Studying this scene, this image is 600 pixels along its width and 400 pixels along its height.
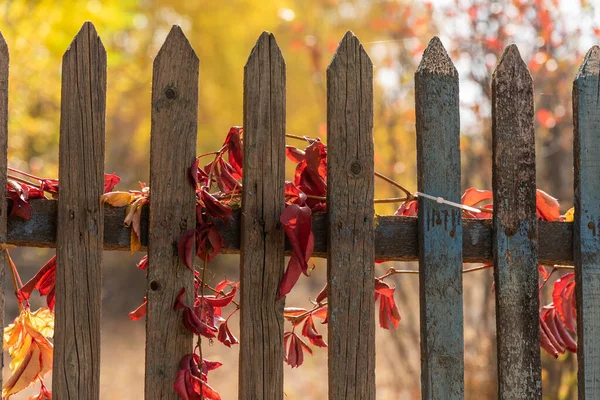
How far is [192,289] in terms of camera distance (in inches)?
61.1

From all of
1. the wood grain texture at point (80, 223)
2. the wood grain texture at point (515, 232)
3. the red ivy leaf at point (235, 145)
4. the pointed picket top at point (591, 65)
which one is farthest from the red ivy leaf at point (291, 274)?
the pointed picket top at point (591, 65)

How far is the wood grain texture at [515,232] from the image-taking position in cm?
166

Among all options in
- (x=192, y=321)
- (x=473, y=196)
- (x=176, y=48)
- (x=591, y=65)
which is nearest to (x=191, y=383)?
(x=192, y=321)

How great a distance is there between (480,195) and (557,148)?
337cm

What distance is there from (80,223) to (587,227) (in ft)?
4.01

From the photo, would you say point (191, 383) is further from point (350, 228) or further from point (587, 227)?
point (587, 227)

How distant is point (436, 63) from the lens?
167 cm

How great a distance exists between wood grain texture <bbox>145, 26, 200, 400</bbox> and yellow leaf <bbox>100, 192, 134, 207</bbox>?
2.4 inches

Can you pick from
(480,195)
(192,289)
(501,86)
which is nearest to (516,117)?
(501,86)

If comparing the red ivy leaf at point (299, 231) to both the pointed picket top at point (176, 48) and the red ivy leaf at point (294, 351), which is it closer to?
the red ivy leaf at point (294, 351)

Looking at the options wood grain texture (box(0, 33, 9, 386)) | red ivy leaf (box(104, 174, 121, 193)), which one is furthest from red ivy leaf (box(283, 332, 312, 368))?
wood grain texture (box(0, 33, 9, 386))

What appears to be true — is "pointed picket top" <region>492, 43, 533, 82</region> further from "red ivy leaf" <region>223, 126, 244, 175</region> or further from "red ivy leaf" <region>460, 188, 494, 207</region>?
"red ivy leaf" <region>223, 126, 244, 175</region>

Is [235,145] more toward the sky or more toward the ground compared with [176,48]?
more toward the ground

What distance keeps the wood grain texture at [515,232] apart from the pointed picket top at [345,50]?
351mm
